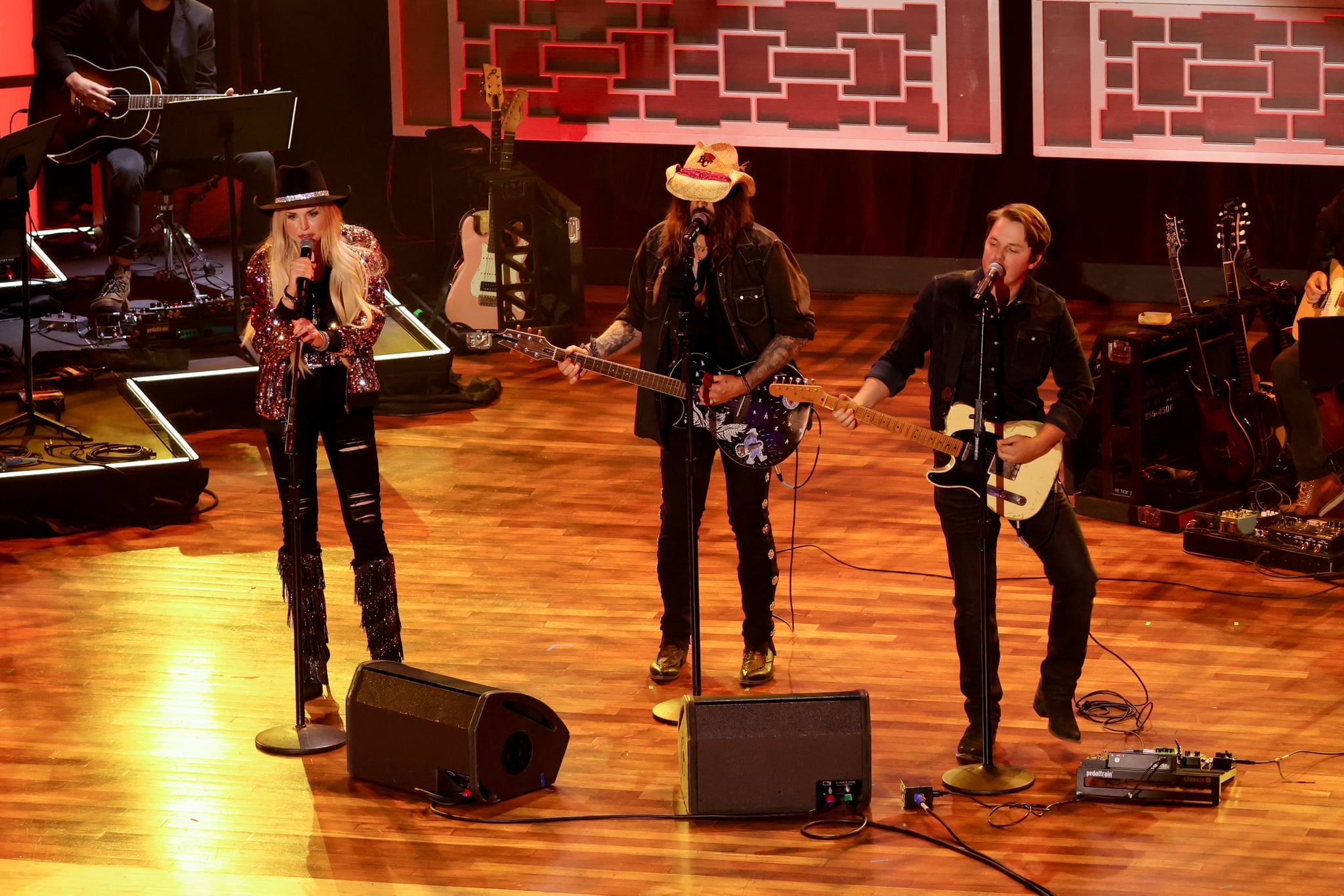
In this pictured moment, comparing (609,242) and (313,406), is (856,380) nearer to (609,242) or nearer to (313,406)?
(609,242)

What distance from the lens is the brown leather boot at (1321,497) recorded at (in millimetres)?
7340

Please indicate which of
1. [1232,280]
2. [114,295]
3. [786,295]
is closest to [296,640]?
[786,295]

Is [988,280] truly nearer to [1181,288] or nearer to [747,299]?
[747,299]

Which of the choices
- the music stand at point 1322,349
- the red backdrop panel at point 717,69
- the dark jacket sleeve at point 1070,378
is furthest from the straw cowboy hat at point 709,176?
the red backdrop panel at point 717,69

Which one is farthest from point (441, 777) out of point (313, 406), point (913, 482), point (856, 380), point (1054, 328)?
point (856, 380)

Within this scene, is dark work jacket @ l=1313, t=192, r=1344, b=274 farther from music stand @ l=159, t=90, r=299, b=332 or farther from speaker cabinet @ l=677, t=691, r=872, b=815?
music stand @ l=159, t=90, r=299, b=332

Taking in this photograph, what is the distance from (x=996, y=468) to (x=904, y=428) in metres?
0.29

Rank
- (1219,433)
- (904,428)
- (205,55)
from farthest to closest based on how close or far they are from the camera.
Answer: (205,55) < (1219,433) < (904,428)

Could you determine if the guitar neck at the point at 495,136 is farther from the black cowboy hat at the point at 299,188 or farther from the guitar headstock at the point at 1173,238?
the black cowboy hat at the point at 299,188

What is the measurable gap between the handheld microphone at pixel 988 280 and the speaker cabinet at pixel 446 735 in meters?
1.70

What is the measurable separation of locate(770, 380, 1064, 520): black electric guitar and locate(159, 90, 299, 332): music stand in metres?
5.03

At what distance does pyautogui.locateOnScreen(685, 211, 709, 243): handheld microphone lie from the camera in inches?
198

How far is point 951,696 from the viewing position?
18.8ft

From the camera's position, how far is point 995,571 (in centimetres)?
502
